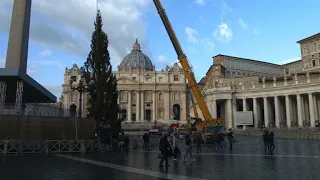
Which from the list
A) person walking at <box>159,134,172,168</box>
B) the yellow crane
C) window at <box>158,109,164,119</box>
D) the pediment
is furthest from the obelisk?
window at <box>158,109,164,119</box>

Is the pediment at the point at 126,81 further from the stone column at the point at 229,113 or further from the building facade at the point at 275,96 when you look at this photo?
the stone column at the point at 229,113

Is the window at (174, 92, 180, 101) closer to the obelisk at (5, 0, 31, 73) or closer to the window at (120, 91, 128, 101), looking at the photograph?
the window at (120, 91, 128, 101)

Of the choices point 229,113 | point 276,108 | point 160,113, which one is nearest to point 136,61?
point 160,113

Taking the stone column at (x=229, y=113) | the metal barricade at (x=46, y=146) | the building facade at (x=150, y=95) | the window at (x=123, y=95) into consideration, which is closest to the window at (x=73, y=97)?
the building facade at (x=150, y=95)

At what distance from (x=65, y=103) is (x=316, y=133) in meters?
107

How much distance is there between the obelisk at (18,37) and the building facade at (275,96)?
44735 mm

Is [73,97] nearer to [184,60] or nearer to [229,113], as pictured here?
[229,113]

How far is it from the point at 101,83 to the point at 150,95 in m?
103

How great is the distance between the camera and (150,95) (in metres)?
131

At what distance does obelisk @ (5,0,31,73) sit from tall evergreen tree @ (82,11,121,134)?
22.1ft

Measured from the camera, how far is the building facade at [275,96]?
61125 millimetres

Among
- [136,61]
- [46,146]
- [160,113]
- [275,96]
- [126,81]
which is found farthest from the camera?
[136,61]

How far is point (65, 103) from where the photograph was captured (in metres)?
129

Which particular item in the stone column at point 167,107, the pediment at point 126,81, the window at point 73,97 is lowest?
the stone column at point 167,107
